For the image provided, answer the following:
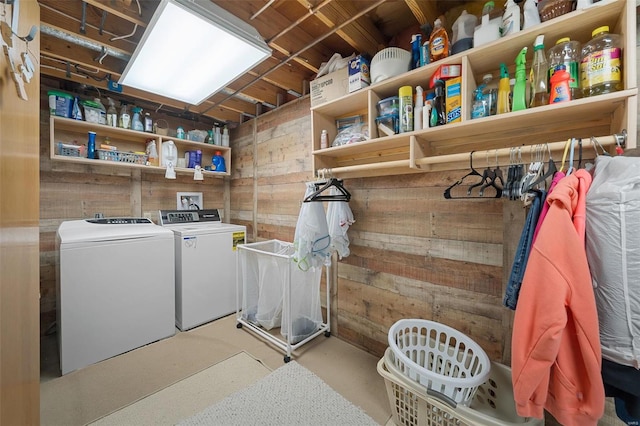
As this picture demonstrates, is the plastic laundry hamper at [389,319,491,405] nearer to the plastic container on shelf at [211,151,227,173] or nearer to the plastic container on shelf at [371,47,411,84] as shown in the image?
the plastic container on shelf at [371,47,411,84]

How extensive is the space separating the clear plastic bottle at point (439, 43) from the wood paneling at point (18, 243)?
1.58 metres

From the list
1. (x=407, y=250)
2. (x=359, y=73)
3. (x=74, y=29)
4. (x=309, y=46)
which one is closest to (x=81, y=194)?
(x=74, y=29)

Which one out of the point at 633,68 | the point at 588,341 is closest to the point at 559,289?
the point at 588,341

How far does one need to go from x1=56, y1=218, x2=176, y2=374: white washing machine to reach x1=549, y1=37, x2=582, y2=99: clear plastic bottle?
2.82 m

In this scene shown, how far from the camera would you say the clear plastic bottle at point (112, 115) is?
2.33 metres

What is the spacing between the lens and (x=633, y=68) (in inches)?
33.2

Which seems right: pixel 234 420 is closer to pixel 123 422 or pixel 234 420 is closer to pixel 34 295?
pixel 123 422

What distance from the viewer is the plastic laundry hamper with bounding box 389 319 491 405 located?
1.07 meters

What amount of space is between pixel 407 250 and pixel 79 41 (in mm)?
2697

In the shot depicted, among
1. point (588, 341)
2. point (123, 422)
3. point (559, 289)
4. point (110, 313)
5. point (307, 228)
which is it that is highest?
point (307, 228)

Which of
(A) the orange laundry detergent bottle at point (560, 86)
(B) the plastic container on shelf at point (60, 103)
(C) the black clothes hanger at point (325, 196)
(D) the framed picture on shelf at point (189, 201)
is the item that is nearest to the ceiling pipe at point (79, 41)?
(B) the plastic container on shelf at point (60, 103)

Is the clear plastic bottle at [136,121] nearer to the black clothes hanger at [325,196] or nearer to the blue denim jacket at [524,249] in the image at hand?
the black clothes hanger at [325,196]

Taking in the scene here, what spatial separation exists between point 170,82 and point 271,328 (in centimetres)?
228

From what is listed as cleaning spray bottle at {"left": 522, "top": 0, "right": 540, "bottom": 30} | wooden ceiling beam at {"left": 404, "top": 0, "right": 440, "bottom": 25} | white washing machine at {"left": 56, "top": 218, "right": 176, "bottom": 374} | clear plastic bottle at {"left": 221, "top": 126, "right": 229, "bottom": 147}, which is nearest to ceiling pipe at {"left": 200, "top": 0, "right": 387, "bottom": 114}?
wooden ceiling beam at {"left": 404, "top": 0, "right": 440, "bottom": 25}
